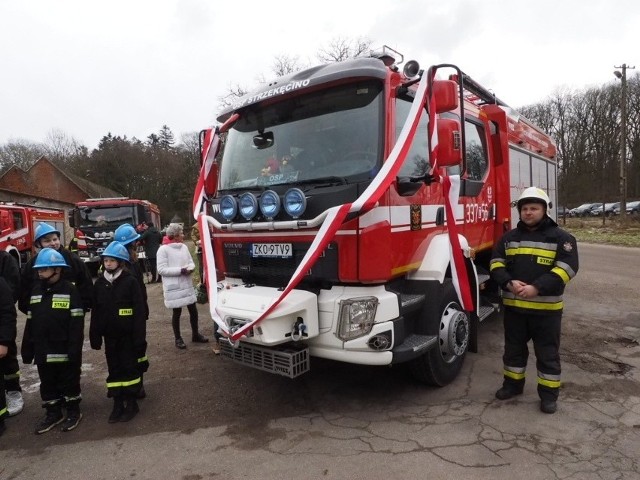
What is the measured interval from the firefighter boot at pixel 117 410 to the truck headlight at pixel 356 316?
204 cm

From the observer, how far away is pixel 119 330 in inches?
149

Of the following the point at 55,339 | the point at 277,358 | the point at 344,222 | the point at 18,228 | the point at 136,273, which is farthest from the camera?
the point at 18,228

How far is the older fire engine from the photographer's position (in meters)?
3.33

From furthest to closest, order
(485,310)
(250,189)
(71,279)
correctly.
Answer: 1. (485,310)
2. (71,279)
3. (250,189)

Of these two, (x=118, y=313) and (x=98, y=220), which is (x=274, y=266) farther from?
(x=98, y=220)

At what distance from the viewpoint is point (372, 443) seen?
10.4ft

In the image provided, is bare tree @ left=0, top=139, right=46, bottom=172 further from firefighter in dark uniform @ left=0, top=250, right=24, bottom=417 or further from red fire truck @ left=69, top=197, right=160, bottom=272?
firefighter in dark uniform @ left=0, top=250, right=24, bottom=417

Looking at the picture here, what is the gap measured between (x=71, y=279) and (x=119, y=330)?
77cm

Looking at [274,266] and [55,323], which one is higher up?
[274,266]

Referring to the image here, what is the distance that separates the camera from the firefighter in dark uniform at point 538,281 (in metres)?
3.43

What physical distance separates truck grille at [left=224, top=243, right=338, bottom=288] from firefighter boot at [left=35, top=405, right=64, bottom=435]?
71.9 inches

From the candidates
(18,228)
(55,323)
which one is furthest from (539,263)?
(18,228)

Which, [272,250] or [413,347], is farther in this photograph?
[272,250]

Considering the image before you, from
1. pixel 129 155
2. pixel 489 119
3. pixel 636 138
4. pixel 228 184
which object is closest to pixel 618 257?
pixel 489 119
